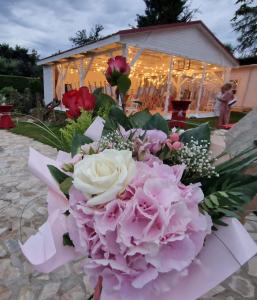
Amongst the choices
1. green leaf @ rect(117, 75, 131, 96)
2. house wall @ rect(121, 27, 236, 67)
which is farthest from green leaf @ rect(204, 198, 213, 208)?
house wall @ rect(121, 27, 236, 67)

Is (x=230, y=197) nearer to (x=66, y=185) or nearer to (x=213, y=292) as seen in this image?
(x=66, y=185)

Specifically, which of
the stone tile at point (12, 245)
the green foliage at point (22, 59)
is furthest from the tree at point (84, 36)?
the stone tile at point (12, 245)

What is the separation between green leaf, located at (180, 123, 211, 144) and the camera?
78 cm

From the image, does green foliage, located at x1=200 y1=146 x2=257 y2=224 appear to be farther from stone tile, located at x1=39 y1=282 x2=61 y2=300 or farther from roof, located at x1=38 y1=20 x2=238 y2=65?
roof, located at x1=38 y1=20 x2=238 y2=65

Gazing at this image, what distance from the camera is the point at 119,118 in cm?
82

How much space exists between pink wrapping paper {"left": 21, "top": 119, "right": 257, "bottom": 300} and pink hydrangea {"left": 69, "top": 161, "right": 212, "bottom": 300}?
0.08 meters

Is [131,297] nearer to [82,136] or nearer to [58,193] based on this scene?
[58,193]

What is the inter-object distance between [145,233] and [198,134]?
40cm

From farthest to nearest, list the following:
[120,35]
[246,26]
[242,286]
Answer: [246,26]
[120,35]
[242,286]

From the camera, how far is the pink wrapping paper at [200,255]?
0.59m

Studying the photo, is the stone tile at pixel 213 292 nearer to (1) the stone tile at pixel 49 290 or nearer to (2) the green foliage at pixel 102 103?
(1) the stone tile at pixel 49 290

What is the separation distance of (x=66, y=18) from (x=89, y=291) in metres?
47.1

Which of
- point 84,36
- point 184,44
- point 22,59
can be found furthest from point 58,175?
point 84,36

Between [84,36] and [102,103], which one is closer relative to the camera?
[102,103]
